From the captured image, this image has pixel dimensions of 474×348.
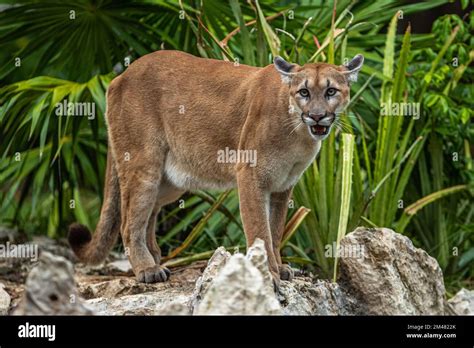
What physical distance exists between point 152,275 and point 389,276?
58.2 inches

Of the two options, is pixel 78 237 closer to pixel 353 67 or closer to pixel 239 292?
pixel 353 67

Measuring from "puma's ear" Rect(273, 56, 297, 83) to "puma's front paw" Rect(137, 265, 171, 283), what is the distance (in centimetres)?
139

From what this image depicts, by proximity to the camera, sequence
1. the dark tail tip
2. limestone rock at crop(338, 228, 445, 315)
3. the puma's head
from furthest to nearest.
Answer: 1. the dark tail tip
2. the puma's head
3. limestone rock at crop(338, 228, 445, 315)

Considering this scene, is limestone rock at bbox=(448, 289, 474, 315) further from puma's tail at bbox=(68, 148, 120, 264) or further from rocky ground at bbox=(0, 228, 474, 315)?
puma's tail at bbox=(68, 148, 120, 264)

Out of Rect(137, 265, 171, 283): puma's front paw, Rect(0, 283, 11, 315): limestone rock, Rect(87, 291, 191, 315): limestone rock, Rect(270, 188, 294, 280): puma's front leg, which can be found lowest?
Rect(0, 283, 11, 315): limestone rock

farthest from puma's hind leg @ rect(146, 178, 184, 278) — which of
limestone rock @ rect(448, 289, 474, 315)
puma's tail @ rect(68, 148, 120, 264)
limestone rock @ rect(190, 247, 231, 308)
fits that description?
limestone rock @ rect(448, 289, 474, 315)

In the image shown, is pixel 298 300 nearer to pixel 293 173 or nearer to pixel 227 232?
pixel 293 173

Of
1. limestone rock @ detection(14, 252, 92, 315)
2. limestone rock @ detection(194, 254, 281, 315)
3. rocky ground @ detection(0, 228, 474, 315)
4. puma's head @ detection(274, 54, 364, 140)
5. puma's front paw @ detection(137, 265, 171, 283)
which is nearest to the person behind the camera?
limestone rock @ detection(14, 252, 92, 315)

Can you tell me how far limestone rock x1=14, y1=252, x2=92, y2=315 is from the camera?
3420 millimetres

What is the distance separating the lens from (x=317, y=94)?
15.5 feet

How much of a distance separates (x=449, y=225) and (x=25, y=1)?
3.72 metres

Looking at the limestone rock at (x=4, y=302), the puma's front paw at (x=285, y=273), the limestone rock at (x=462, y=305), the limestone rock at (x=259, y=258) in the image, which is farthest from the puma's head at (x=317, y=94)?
the limestone rock at (x=4, y=302)

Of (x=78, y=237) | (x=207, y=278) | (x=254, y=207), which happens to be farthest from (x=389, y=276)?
(x=78, y=237)

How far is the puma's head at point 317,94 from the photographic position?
15.4 feet
